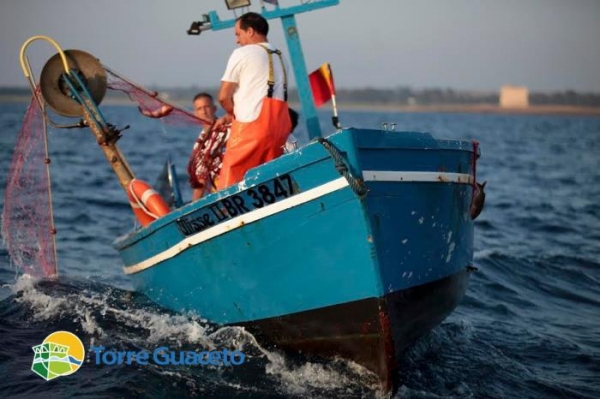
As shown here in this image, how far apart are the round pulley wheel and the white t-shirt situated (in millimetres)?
2558

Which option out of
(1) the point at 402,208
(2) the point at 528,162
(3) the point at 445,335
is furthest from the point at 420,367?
(2) the point at 528,162

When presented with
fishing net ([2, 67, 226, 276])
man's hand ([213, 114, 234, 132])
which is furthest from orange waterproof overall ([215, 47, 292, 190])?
fishing net ([2, 67, 226, 276])

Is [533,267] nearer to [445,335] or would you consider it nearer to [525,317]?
[525,317]

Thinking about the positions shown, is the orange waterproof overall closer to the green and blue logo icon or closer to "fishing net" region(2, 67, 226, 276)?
"fishing net" region(2, 67, 226, 276)

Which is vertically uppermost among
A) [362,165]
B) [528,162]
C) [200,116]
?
[200,116]

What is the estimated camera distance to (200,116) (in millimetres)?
9547

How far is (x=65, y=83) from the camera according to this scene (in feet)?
28.6

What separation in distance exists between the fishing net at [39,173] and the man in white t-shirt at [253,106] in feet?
5.29

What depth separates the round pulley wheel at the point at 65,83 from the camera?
8617mm

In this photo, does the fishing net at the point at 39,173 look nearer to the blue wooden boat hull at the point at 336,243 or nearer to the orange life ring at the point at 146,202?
the orange life ring at the point at 146,202

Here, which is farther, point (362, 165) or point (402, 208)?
point (402, 208)

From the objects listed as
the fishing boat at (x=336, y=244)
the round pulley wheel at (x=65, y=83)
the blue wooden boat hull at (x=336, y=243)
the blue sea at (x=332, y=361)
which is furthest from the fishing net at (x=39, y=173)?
the blue wooden boat hull at (x=336, y=243)

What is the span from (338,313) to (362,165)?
1297 millimetres

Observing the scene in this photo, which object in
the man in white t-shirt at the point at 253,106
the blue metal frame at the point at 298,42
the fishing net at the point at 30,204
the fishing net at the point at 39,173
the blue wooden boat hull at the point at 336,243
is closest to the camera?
the blue wooden boat hull at the point at 336,243
